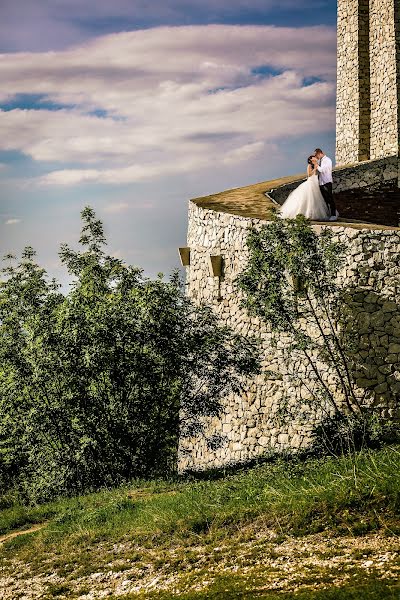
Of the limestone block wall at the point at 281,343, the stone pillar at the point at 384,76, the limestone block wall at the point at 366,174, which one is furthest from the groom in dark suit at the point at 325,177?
the stone pillar at the point at 384,76

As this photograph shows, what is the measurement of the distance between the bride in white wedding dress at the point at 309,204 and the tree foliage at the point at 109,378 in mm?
3013

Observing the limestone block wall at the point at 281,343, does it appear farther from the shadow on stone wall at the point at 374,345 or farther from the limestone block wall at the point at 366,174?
the limestone block wall at the point at 366,174

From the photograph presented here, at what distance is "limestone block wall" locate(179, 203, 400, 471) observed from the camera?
12250 millimetres

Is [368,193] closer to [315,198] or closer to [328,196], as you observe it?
[328,196]

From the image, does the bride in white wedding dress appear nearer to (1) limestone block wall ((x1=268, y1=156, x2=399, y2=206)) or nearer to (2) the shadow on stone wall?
(2) the shadow on stone wall

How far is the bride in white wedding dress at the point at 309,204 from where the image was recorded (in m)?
15.5

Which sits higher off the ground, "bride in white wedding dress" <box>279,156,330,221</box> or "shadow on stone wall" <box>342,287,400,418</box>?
"bride in white wedding dress" <box>279,156,330,221</box>

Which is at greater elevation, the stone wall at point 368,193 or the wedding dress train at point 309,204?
the stone wall at point 368,193

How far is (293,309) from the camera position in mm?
13117

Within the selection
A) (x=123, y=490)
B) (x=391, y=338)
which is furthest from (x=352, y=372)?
(x=123, y=490)

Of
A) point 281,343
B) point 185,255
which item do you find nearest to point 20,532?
point 281,343

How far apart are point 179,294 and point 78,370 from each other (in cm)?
196

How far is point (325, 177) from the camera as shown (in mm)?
16250

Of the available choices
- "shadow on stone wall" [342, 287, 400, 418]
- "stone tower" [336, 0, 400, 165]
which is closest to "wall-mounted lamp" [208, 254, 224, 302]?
"shadow on stone wall" [342, 287, 400, 418]
